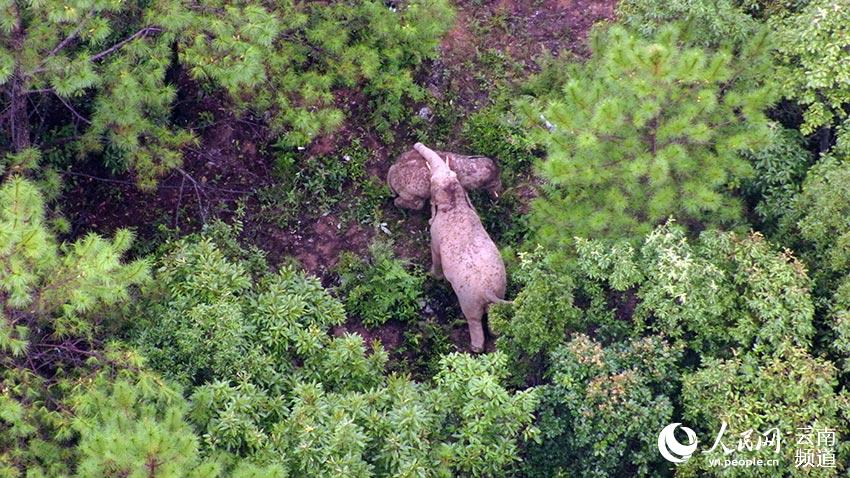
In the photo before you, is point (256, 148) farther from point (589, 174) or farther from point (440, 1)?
point (589, 174)

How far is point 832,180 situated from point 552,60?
15.6ft

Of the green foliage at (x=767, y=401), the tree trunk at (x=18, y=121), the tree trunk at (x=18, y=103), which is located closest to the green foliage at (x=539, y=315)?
the green foliage at (x=767, y=401)


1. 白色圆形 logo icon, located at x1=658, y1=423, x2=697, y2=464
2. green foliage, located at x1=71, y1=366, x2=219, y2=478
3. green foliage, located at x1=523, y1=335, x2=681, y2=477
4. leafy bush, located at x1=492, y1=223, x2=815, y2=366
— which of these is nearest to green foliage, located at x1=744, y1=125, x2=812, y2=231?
leafy bush, located at x1=492, y1=223, x2=815, y2=366

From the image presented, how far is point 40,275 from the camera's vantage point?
8094 mm

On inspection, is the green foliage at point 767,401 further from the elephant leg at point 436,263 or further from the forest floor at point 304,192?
the elephant leg at point 436,263

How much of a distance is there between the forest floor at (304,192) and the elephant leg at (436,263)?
167mm

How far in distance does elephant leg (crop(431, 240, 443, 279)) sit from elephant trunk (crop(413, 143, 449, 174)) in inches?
35.9

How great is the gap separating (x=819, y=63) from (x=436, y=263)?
486 cm

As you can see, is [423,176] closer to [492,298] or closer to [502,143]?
[502,143]

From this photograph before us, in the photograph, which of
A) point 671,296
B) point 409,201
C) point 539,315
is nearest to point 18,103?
point 409,201

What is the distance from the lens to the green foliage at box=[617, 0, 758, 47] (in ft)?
34.6

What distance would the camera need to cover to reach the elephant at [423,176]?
1185 cm

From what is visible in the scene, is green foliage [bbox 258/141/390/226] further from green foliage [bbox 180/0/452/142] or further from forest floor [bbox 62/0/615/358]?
green foliage [bbox 180/0/452/142]

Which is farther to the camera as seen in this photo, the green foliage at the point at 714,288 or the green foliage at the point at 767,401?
the green foliage at the point at 714,288
